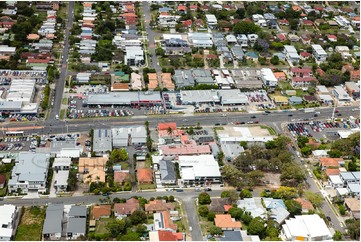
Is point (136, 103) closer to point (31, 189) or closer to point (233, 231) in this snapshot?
point (31, 189)

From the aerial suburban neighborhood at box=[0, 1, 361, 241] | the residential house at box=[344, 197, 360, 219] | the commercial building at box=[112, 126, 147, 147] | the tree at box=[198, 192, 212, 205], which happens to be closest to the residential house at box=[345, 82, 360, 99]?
the aerial suburban neighborhood at box=[0, 1, 361, 241]

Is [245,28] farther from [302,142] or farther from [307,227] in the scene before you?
[307,227]

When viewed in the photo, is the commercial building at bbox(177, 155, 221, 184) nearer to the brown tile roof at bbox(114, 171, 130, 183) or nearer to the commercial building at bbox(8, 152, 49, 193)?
the brown tile roof at bbox(114, 171, 130, 183)

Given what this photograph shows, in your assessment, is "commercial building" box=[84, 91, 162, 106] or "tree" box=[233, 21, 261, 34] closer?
"commercial building" box=[84, 91, 162, 106]

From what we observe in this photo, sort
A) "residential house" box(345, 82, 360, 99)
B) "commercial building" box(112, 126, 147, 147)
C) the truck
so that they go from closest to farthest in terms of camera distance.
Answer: "commercial building" box(112, 126, 147, 147) < the truck < "residential house" box(345, 82, 360, 99)

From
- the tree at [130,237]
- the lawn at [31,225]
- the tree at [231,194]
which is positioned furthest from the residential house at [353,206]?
the lawn at [31,225]

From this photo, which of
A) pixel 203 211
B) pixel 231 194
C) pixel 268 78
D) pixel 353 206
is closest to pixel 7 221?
pixel 203 211
